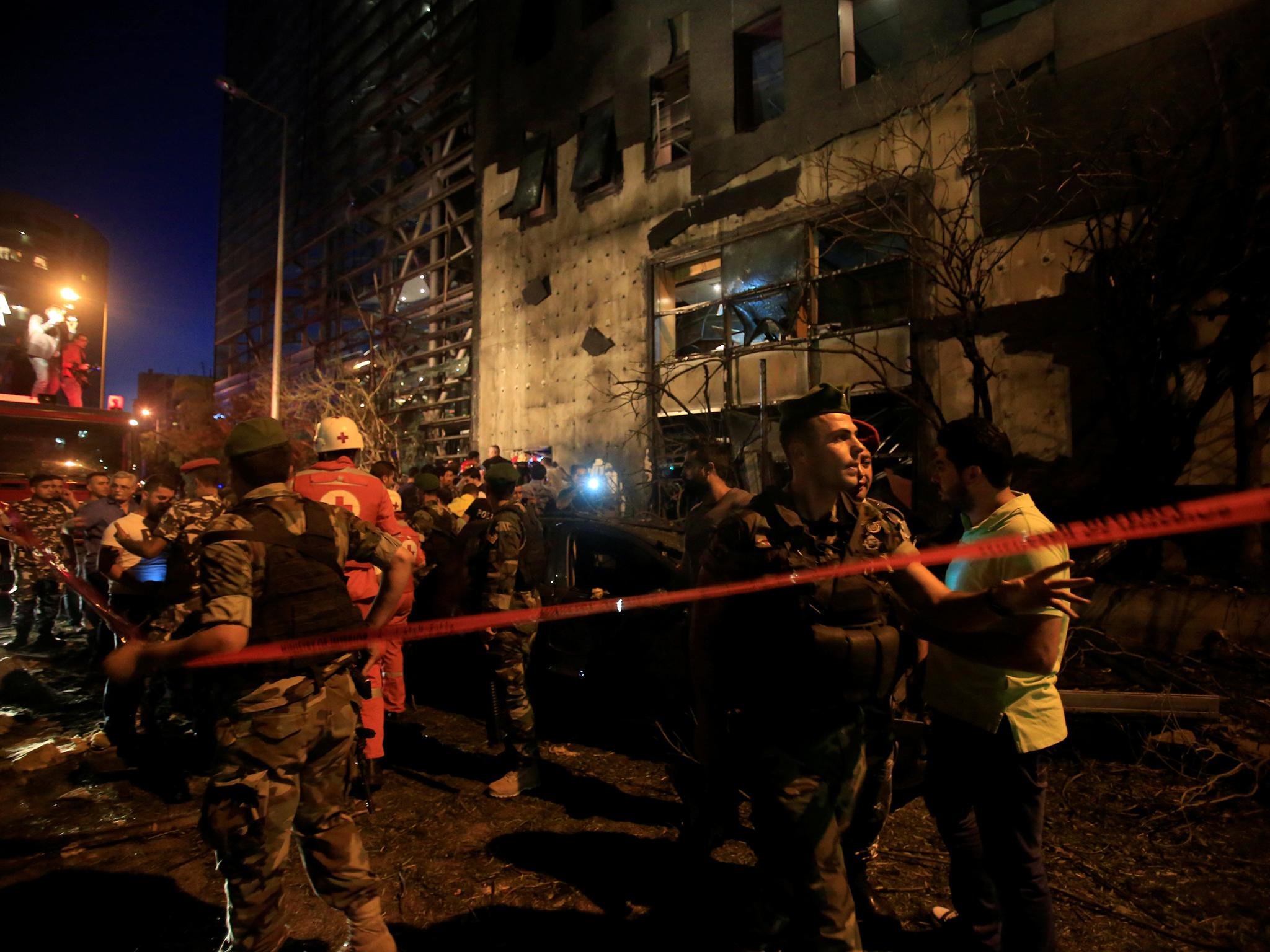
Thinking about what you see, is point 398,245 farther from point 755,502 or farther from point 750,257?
point 755,502

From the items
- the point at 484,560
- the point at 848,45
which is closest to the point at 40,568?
the point at 484,560

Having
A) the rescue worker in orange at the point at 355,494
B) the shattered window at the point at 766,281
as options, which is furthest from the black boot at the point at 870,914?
the shattered window at the point at 766,281

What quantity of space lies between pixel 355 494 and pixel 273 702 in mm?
1928

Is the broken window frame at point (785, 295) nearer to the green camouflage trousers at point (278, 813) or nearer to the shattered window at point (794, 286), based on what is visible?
the shattered window at point (794, 286)

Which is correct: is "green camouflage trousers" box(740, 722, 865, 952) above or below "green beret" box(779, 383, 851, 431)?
below

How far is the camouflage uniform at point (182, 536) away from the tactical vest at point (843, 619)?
8.30 feet

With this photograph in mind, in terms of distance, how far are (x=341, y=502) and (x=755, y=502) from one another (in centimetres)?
283

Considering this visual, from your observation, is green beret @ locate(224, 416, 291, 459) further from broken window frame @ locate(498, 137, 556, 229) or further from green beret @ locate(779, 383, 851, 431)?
broken window frame @ locate(498, 137, 556, 229)

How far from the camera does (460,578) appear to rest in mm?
4973

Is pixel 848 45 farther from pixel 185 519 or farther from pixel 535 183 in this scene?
pixel 185 519

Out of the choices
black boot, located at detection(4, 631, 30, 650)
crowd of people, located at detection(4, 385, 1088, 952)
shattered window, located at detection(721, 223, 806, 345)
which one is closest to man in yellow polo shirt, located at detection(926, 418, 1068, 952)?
crowd of people, located at detection(4, 385, 1088, 952)

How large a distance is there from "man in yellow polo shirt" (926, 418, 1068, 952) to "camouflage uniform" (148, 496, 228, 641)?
10.1 ft

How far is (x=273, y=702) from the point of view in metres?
2.31

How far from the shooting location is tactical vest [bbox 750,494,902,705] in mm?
1957
